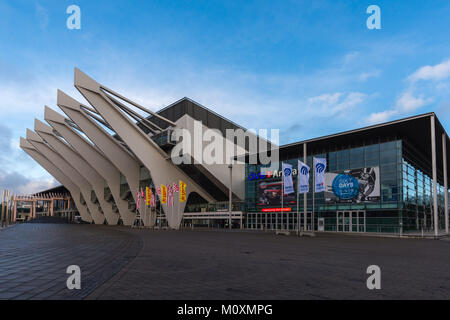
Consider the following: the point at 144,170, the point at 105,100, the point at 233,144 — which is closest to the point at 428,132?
the point at 233,144

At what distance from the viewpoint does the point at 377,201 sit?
34250 millimetres

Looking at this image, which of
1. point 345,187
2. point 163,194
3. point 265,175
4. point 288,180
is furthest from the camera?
point 163,194

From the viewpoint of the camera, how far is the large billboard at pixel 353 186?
114 feet

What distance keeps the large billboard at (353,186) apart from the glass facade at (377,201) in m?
0.26

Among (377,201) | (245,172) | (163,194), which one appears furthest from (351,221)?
(163,194)

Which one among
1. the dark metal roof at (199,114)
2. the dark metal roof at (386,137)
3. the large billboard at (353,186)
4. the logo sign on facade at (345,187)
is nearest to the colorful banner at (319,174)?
the dark metal roof at (386,137)

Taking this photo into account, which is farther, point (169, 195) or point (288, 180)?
point (169, 195)

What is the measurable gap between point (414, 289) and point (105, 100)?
40855mm

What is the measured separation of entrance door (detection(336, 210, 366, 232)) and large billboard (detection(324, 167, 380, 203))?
1222mm

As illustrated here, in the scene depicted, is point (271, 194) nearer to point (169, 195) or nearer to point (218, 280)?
point (169, 195)

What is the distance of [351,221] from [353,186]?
357cm

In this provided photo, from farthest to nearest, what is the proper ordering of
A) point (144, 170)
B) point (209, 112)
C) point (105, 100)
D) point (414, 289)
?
point (144, 170) < point (209, 112) < point (105, 100) < point (414, 289)
